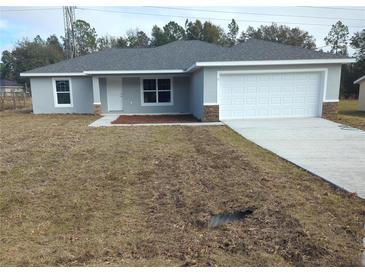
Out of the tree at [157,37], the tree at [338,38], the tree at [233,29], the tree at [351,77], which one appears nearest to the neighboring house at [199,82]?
the tree at [351,77]

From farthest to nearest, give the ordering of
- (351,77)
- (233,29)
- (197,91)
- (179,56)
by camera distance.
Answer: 1. (233,29)
2. (351,77)
3. (179,56)
4. (197,91)

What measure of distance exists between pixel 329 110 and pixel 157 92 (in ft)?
30.2

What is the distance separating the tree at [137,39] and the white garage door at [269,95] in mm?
40094

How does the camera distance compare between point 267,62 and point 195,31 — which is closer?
point 267,62

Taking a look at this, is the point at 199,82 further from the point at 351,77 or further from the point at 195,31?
the point at 195,31

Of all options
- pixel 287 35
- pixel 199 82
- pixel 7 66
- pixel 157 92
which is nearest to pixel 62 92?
pixel 157 92

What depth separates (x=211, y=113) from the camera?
1356 centimetres

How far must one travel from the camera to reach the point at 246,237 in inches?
129

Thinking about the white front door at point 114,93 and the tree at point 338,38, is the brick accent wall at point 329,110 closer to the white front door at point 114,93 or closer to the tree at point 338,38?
the white front door at point 114,93

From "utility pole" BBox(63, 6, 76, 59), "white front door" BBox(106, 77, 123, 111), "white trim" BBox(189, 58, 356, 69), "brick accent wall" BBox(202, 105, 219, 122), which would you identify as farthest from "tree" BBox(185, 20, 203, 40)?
"brick accent wall" BBox(202, 105, 219, 122)


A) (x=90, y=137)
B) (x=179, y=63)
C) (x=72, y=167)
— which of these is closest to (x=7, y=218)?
(x=72, y=167)

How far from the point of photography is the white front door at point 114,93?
17.9m

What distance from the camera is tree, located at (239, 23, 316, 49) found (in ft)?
153
